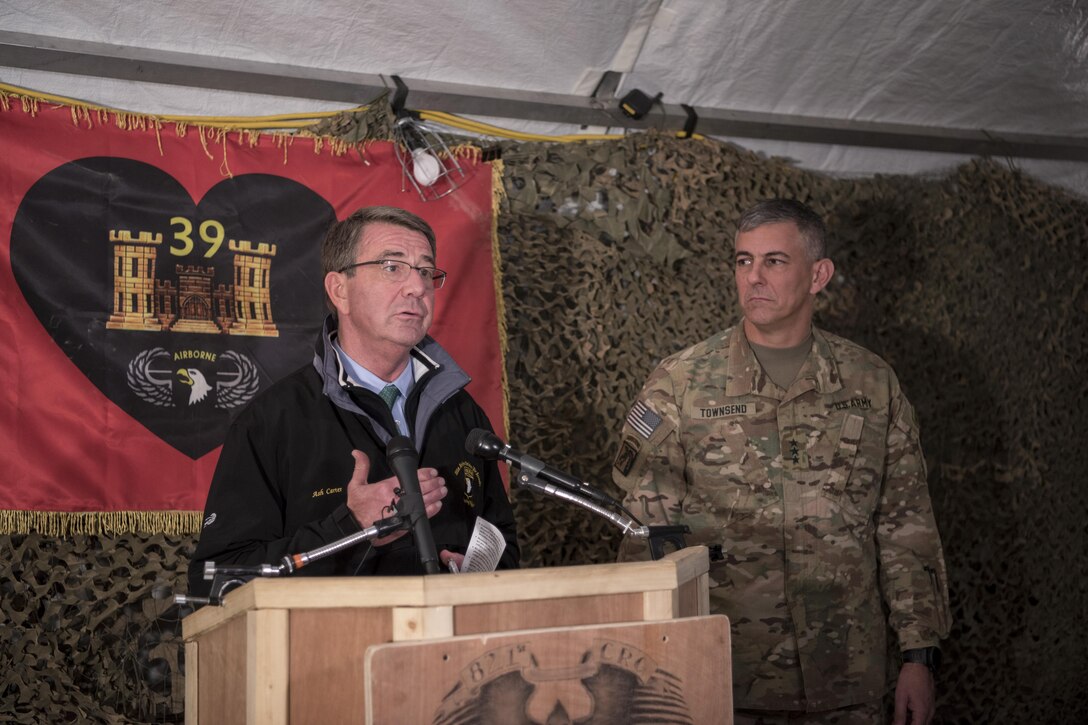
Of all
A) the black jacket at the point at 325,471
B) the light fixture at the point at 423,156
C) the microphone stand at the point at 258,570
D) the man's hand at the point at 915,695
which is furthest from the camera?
the light fixture at the point at 423,156

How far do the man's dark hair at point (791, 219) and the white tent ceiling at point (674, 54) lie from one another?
2.61 ft

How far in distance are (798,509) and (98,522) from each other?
2.01 meters

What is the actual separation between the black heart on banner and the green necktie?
1020 millimetres

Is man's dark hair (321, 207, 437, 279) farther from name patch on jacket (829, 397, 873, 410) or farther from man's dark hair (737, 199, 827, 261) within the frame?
name patch on jacket (829, 397, 873, 410)

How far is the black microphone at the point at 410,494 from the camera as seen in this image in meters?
1.72

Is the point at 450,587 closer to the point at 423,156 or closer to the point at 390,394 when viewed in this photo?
the point at 390,394

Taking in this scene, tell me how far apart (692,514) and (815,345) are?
2.01ft

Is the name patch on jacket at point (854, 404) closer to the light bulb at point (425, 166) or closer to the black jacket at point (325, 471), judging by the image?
the black jacket at point (325, 471)

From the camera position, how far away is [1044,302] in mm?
4535

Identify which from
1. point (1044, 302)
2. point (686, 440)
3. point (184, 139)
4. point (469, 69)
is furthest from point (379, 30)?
point (1044, 302)

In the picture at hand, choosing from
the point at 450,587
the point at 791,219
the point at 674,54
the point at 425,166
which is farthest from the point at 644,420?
the point at 450,587

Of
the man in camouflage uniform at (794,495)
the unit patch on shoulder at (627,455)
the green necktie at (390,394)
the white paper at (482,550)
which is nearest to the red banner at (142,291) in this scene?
the green necktie at (390,394)

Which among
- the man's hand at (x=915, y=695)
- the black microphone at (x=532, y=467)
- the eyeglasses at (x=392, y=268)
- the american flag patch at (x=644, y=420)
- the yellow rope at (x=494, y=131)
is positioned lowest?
the man's hand at (x=915, y=695)

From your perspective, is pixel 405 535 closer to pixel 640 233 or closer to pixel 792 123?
pixel 640 233
